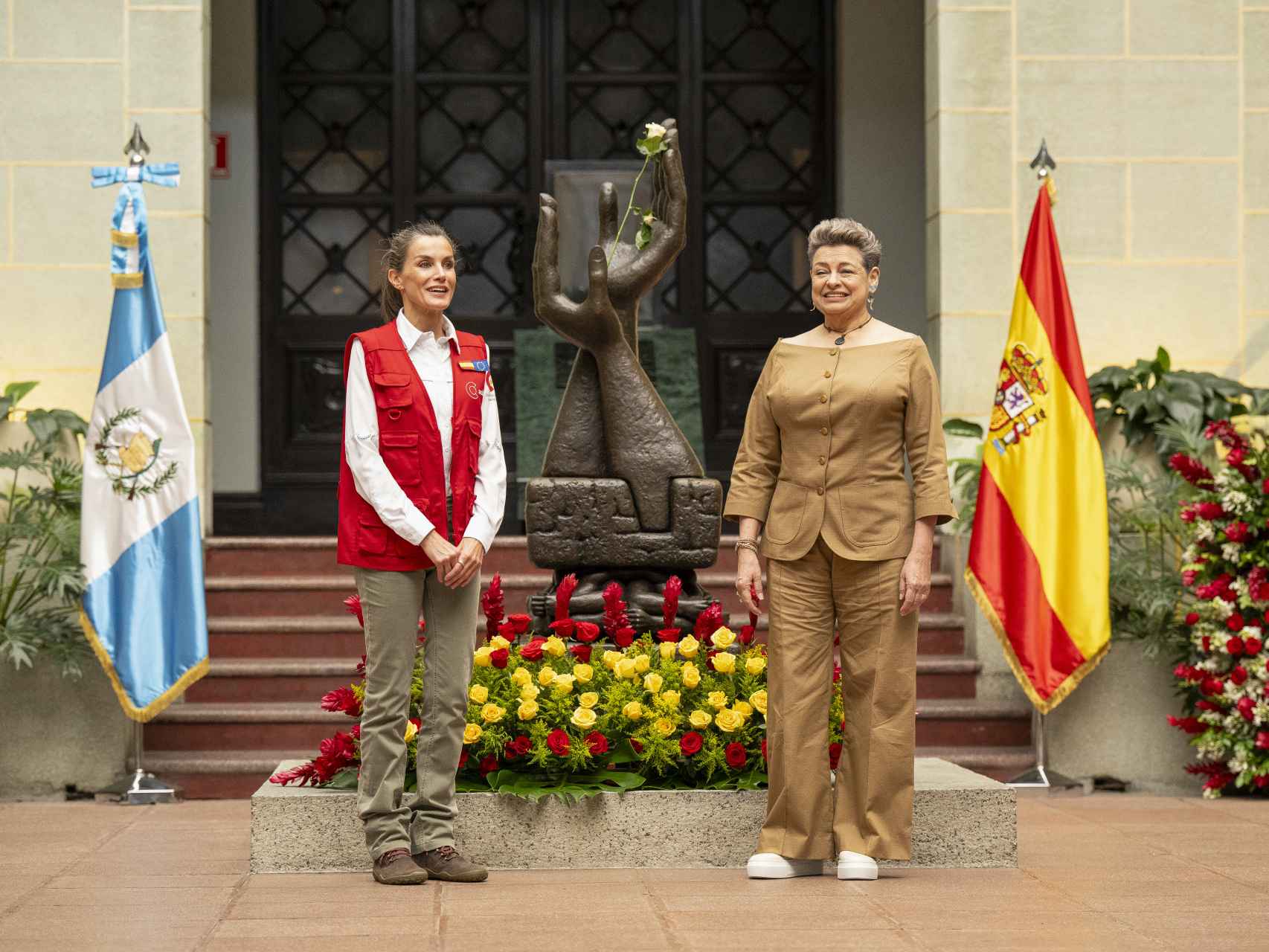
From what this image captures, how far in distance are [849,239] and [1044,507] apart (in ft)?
9.55

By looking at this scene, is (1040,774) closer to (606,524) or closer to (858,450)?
(606,524)

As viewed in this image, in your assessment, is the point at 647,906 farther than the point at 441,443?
No

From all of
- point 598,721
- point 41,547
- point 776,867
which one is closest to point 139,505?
point 41,547

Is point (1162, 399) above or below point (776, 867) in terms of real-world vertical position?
above

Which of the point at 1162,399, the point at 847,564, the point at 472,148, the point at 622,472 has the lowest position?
the point at 847,564

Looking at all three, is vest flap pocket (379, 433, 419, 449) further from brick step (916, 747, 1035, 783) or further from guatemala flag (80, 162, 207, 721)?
brick step (916, 747, 1035, 783)

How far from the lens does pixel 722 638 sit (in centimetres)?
540

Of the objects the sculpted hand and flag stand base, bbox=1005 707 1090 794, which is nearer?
the sculpted hand

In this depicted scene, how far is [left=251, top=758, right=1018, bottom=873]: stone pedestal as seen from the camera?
16.4 feet

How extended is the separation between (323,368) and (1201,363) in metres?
5.32

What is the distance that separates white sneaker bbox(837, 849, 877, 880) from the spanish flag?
2655mm

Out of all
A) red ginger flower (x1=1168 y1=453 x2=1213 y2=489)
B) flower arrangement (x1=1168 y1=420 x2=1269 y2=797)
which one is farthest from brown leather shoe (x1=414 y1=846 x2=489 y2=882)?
red ginger flower (x1=1168 y1=453 x2=1213 y2=489)

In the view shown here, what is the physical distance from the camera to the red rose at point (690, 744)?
5059mm

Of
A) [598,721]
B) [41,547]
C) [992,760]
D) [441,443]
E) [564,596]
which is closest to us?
[441,443]
